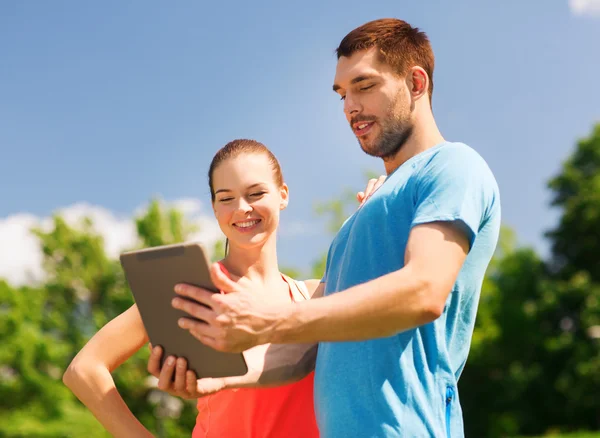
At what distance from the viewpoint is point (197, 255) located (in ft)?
6.69

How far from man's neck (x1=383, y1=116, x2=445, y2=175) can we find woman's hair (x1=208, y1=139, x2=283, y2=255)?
0.66m

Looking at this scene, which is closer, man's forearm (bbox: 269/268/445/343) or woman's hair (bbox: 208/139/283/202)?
man's forearm (bbox: 269/268/445/343)

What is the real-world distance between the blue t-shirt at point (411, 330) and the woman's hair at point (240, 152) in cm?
78

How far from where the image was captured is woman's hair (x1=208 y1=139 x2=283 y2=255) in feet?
9.86

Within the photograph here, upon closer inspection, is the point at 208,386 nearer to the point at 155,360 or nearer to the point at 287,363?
the point at 155,360

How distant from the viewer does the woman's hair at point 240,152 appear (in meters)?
3.00

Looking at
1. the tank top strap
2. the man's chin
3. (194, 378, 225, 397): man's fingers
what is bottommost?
(194, 378, 225, 397): man's fingers

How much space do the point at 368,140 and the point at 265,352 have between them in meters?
0.93

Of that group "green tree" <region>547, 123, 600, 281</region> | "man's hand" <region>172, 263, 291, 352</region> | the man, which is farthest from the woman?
"green tree" <region>547, 123, 600, 281</region>

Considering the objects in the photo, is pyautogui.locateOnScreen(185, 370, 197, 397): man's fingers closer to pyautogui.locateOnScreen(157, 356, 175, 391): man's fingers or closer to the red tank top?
pyautogui.locateOnScreen(157, 356, 175, 391): man's fingers

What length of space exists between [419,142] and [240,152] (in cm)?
82

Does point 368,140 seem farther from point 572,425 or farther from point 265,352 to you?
point 572,425

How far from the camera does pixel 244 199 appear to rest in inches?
116

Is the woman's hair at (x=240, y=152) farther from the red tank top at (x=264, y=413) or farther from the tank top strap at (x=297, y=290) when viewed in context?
the red tank top at (x=264, y=413)
